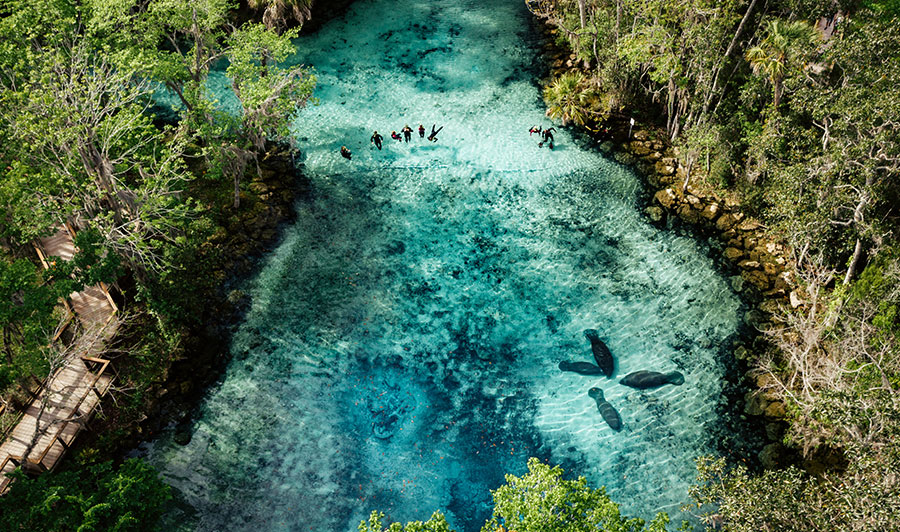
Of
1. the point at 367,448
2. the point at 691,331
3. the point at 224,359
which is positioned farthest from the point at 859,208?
the point at 224,359

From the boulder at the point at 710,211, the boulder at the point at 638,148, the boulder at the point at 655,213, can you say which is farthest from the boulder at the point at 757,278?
the boulder at the point at 638,148

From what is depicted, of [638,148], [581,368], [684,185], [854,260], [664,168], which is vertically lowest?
[581,368]

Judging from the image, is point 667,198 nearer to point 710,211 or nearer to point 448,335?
point 710,211

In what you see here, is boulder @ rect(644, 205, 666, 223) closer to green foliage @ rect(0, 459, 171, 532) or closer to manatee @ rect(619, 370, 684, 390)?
manatee @ rect(619, 370, 684, 390)

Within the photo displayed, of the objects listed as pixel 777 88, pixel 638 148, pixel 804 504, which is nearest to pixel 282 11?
pixel 638 148

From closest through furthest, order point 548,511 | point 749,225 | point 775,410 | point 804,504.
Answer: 1. point 548,511
2. point 804,504
3. point 775,410
4. point 749,225

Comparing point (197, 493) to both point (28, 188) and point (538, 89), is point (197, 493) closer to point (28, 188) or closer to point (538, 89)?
point (28, 188)
